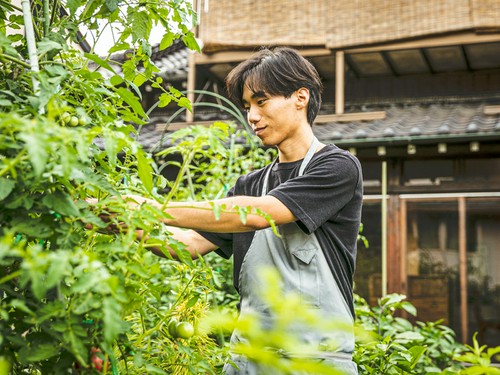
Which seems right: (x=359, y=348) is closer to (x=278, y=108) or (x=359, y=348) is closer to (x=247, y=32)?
(x=278, y=108)

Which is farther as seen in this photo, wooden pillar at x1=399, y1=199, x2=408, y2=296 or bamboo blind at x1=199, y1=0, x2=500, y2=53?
bamboo blind at x1=199, y1=0, x2=500, y2=53

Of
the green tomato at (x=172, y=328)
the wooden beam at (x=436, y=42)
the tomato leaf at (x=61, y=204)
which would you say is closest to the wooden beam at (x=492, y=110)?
the wooden beam at (x=436, y=42)

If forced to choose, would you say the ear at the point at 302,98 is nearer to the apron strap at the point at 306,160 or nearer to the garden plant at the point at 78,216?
the apron strap at the point at 306,160

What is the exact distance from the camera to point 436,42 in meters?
10.3

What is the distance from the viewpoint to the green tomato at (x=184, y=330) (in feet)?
6.61

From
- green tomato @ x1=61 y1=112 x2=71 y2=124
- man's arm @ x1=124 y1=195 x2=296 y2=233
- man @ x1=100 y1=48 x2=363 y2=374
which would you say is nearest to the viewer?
green tomato @ x1=61 y1=112 x2=71 y2=124

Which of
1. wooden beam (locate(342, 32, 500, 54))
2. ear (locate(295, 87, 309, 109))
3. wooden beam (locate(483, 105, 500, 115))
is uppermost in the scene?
wooden beam (locate(342, 32, 500, 54))

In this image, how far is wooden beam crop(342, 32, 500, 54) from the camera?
10.1m

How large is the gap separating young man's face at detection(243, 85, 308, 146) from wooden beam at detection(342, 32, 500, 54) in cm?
823

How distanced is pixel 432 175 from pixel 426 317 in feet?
5.87

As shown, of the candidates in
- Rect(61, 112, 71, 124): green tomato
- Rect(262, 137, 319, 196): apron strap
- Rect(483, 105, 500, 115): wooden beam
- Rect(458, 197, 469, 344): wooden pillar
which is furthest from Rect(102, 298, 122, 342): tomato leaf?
Rect(483, 105, 500, 115): wooden beam

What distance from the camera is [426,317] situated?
28.3ft

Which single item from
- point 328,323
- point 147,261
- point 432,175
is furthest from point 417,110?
point 328,323

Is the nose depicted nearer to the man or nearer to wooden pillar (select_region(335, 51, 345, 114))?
the man
